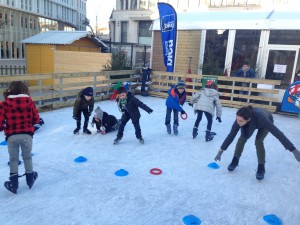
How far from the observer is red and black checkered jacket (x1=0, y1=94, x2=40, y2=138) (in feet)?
9.94

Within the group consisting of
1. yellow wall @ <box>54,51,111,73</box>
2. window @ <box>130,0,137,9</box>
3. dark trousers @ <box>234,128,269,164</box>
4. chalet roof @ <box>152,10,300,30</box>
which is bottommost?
dark trousers @ <box>234,128,269,164</box>

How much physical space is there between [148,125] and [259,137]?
3.28m

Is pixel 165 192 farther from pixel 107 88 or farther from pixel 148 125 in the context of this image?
pixel 107 88

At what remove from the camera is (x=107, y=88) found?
9742 millimetres

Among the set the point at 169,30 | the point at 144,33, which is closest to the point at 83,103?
the point at 169,30

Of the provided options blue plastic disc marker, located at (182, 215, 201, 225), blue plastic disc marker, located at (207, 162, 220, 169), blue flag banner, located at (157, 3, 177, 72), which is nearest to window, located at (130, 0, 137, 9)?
blue flag banner, located at (157, 3, 177, 72)

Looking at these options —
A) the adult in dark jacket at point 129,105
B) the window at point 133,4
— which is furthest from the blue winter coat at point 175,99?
the window at point 133,4

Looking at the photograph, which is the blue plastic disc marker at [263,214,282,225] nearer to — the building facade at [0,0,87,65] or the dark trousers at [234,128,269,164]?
the dark trousers at [234,128,269,164]

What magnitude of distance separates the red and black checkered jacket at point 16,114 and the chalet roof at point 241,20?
31.6 ft

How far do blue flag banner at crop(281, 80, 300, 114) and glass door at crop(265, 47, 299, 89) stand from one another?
2272 mm

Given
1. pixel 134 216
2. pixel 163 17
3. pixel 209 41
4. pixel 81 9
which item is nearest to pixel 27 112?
pixel 134 216

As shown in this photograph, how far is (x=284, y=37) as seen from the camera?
10.1 m

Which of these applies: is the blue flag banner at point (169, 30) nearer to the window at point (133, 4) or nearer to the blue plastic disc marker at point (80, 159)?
the blue plastic disc marker at point (80, 159)

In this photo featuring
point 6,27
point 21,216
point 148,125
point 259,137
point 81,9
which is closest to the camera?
point 21,216
